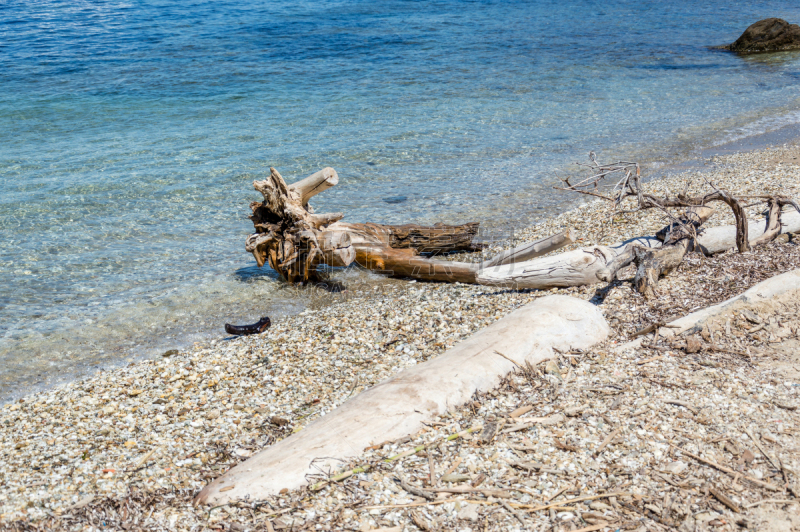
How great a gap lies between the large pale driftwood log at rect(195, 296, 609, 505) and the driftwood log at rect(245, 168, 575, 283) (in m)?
1.81

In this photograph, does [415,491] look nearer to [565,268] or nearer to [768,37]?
[565,268]

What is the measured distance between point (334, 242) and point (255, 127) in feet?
28.6

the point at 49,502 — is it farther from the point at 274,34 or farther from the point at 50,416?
the point at 274,34

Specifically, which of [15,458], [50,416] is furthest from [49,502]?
[50,416]

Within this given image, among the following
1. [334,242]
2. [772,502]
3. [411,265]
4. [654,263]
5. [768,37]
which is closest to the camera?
[772,502]

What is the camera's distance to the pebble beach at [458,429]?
3.13 metres

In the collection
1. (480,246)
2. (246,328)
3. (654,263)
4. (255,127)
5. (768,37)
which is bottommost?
(246,328)

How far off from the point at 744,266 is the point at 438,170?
6518 millimetres

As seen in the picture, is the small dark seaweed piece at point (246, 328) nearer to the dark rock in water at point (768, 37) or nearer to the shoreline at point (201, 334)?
the shoreline at point (201, 334)

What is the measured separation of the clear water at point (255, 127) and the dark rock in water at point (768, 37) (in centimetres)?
124

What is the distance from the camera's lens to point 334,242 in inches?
269

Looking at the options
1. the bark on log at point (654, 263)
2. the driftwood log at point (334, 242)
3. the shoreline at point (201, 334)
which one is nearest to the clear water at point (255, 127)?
the shoreline at point (201, 334)

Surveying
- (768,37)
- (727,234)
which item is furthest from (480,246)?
(768,37)

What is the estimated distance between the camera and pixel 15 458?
412 cm
